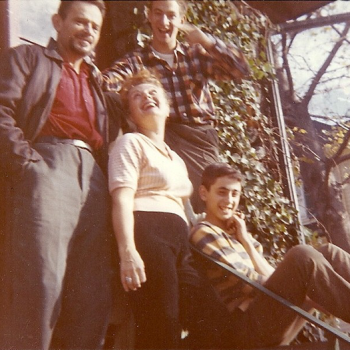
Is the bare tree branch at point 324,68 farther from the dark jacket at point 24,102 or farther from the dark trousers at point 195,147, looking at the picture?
the dark jacket at point 24,102

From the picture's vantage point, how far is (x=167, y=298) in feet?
6.77

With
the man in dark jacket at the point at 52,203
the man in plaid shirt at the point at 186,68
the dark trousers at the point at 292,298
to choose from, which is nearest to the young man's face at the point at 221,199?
the man in plaid shirt at the point at 186,68

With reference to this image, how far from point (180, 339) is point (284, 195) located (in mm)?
1073

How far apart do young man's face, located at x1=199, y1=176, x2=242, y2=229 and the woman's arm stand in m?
0.36

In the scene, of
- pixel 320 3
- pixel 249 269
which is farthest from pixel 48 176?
pixel 320 3

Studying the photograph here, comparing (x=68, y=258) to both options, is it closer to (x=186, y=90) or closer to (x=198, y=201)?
(x=198, y=201)

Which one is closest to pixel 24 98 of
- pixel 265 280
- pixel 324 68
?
pixel 265 280

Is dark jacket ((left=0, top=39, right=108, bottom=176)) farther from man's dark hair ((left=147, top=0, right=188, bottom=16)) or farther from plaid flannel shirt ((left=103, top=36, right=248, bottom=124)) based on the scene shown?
man's dark hair ((left=147, top=0, right=188, bottom=16))

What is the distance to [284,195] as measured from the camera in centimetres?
287

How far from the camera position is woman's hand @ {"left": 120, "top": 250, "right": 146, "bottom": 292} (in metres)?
2.03

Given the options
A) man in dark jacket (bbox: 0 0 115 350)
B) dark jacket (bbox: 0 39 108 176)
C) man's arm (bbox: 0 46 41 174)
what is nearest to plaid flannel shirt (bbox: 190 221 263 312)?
man in dark jacket (bbox: 0 0 115 350)

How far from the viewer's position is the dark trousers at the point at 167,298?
204 centimetres

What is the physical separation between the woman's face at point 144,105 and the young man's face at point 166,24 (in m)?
0.35

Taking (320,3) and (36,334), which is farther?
(320,3)
